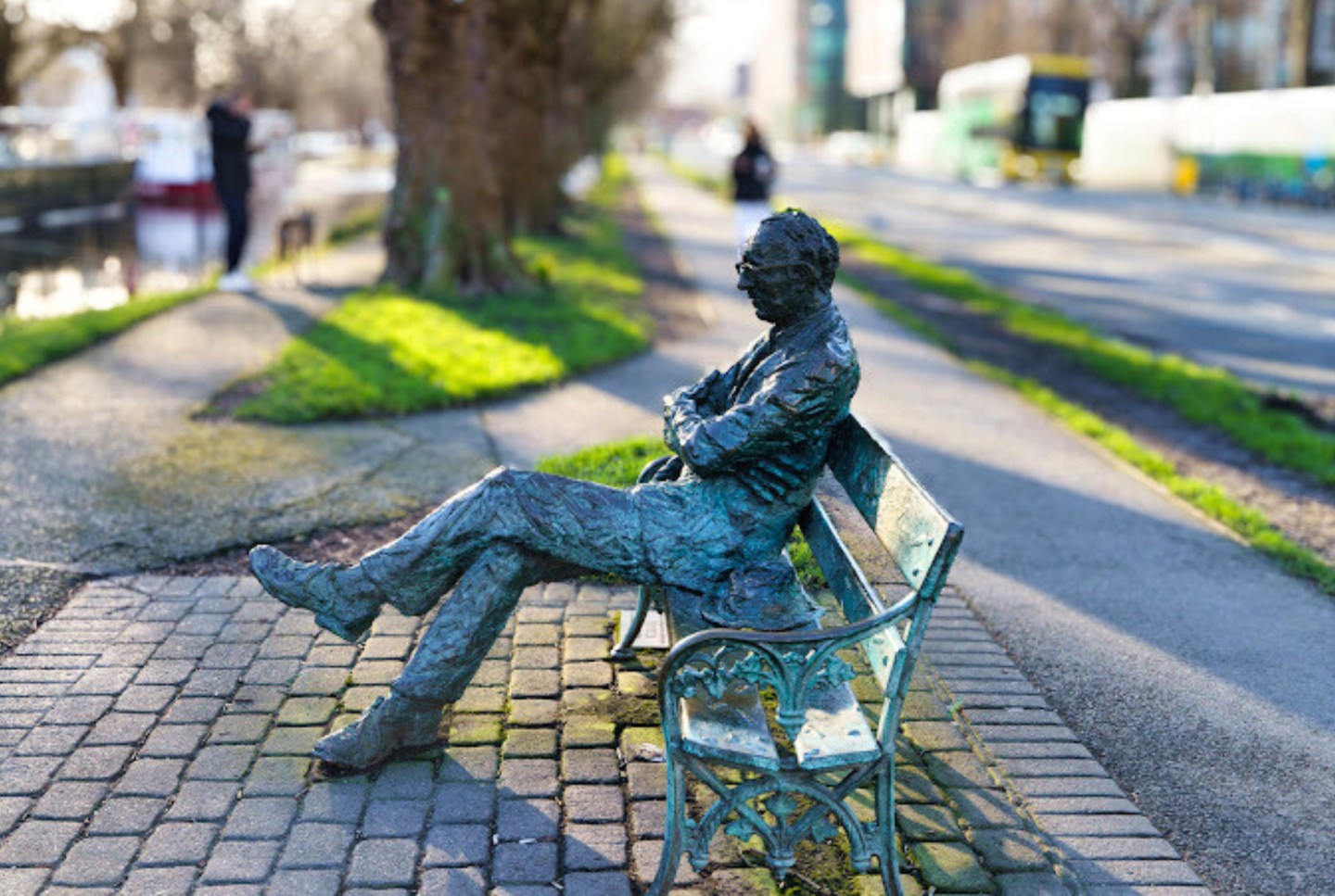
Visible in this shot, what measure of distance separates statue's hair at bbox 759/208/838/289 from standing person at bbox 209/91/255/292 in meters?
11.6

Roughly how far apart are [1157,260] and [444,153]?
1284cm

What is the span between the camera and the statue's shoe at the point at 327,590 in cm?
391

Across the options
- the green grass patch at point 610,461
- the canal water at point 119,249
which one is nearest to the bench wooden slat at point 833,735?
the green grass patch at point 610,461

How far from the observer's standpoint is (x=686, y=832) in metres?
3.34

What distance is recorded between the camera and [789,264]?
3.90 meters

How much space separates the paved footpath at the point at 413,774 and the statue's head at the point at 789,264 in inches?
55.8

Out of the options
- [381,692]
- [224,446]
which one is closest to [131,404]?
[224,446]

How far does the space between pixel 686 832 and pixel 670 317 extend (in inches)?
445

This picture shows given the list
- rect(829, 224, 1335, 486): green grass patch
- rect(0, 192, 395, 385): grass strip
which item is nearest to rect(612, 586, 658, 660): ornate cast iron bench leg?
rect(829, 224, 1335, 486): green grass patch

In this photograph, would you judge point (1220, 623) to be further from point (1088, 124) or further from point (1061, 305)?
point (1088, 124)

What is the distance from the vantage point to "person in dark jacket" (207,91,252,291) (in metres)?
14.3

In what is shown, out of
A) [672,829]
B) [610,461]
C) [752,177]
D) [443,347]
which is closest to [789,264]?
[672,829]

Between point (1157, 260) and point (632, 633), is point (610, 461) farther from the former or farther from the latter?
point (1157, 260)

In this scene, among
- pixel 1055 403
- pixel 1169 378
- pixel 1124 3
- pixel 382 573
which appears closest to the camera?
pixel 382 573
